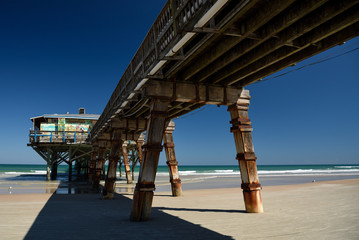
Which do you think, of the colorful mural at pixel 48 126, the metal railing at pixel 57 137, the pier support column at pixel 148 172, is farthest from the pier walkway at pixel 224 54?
the colorful mural at pixel 48 126

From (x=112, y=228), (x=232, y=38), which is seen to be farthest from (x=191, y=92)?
(x=112, y=228)

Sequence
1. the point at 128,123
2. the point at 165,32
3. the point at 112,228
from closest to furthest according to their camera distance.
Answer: the point at 165,32 → the point at 112,228 → the point at 128,123

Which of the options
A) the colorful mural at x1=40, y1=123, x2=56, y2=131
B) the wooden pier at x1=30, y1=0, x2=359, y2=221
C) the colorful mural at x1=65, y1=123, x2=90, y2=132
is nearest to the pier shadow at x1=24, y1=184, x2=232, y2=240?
the wooden pier at x1=30, y1=0, x2=359, y2=221

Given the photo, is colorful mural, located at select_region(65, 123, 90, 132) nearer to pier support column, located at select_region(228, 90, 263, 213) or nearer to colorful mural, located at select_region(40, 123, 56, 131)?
colorful mural, located at select_region(40, 123, 56, 131)

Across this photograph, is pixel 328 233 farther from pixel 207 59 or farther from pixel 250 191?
pixel 207 59

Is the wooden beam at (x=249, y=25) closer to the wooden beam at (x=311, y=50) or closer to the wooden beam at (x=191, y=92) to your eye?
the wooden beam at (x=191, y=92)

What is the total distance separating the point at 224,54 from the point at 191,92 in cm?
178

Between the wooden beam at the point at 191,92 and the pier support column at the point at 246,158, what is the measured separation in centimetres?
36

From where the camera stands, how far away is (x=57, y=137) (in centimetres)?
2909

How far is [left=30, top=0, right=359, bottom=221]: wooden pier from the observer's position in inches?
181

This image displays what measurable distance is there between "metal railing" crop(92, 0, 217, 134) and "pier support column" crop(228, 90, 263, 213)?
127 inches

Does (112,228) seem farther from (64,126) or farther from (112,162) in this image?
(64,126)

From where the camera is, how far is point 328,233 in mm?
5660

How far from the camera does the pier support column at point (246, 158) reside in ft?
26.6
